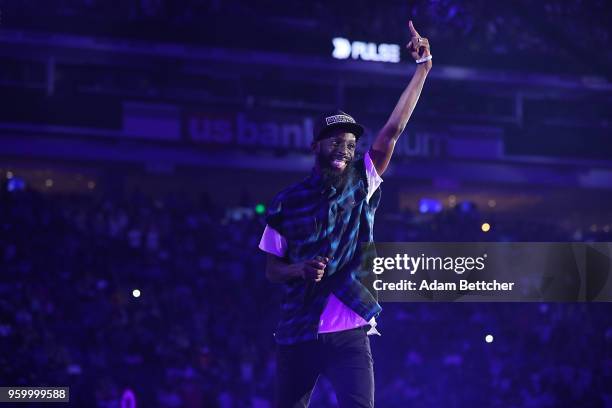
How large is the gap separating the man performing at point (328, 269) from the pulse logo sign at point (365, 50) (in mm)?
19545

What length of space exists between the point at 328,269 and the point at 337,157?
523mm

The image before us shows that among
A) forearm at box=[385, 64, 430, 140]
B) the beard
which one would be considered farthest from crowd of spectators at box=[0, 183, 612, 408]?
forearm at box=[385, 64, 430, 140]

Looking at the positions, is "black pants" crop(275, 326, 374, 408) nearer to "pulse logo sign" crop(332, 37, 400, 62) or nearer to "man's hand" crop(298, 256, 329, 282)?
"man's hand" crop(298, 256, 329, 282)

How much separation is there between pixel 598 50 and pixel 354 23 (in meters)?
7.47

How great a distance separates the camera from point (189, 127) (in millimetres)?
21000

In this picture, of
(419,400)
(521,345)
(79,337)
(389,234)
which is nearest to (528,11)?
(389,234)

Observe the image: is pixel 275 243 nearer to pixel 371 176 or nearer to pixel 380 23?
pixel 371 176

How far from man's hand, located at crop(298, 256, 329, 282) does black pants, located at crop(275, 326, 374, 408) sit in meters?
0.36

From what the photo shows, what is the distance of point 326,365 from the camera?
3.79m

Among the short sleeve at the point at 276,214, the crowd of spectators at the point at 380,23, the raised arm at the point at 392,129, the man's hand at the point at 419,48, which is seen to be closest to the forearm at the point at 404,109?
the raised arm at the point at 392,129

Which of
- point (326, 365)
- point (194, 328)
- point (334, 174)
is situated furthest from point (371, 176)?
point (194, 328)

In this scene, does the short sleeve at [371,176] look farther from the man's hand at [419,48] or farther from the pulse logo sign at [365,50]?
the pulse logo sign at [365,50]

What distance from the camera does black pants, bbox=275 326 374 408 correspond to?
372 cm

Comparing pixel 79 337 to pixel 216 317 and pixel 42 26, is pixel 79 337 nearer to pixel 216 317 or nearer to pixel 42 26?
pixel 216 317
